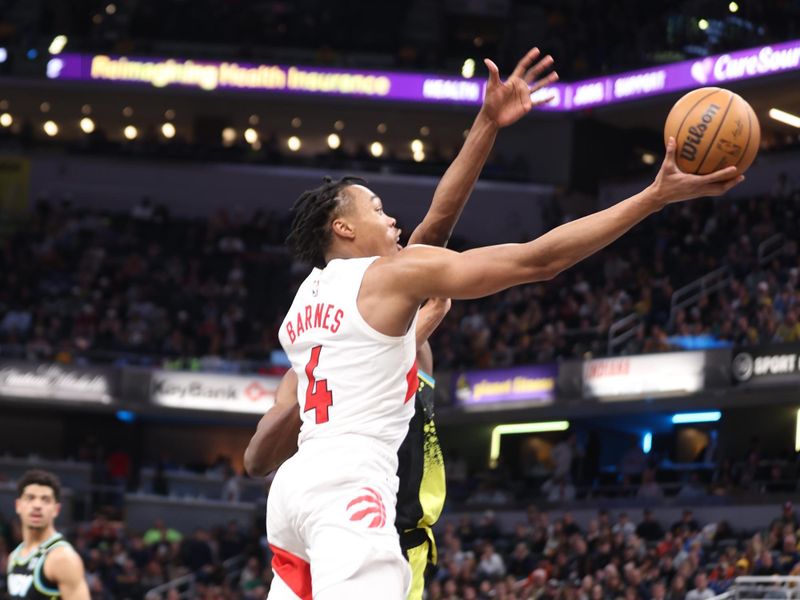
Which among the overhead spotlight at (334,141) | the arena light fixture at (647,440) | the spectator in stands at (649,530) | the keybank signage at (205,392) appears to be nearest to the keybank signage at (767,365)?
the spectator in stands at (649,530)

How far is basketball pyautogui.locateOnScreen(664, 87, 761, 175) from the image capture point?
16.7 ft

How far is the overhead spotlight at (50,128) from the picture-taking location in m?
42.9

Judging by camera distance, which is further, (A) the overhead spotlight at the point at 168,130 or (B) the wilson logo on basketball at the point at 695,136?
(A) the overhead spotlight at the point at 168,130

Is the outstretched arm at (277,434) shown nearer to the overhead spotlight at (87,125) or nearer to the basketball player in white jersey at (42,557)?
the basketball player in white jersey at (42,557)

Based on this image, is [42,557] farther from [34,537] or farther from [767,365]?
[767,365]

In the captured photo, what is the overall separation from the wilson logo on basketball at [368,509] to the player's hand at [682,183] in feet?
4.50

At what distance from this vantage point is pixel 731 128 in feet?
17.2

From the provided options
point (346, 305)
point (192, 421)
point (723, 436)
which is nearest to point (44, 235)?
point (192, 421)

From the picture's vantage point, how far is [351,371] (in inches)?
194

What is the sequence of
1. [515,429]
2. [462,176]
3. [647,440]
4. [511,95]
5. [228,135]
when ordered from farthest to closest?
[228,135]
[515,429]
[647,440]
[462,176]
[511,95]

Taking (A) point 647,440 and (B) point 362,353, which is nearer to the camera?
(B) point 362,353

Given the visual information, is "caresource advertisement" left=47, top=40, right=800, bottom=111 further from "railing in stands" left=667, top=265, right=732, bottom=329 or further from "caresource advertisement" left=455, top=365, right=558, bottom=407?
"caresource advertisement" left=455, top=365, right=558, bottom=407

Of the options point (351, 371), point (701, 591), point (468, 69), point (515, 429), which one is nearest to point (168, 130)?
point (468, 69)

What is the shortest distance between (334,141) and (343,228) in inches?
1491
